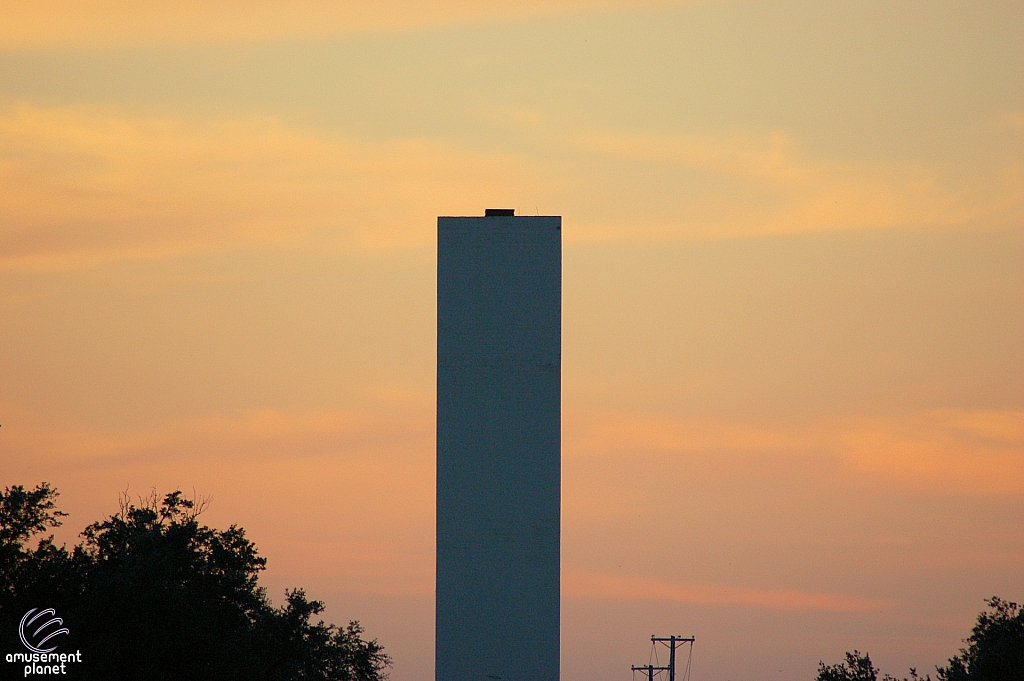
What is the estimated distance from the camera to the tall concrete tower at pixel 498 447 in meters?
50.2

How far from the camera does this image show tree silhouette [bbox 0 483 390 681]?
135ft

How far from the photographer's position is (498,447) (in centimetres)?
5091

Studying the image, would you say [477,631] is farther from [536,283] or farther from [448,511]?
[536,283]

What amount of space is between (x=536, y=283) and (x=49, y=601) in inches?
758

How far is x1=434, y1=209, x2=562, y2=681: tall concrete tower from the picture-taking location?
50.2 meters

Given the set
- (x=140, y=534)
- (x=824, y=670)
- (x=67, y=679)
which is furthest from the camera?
(x=824, y=670)

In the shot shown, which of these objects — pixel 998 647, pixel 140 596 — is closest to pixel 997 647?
pixel 998 647

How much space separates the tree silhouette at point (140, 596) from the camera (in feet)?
135

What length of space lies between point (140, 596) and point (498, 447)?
1378 cm

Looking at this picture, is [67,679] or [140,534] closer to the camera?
[67,679]

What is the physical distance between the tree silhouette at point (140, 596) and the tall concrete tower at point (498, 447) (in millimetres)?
6901

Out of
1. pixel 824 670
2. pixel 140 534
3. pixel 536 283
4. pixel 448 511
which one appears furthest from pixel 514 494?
pixel 824 670

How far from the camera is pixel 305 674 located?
50.3 m

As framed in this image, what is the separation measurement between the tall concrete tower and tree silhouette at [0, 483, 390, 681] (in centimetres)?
690
